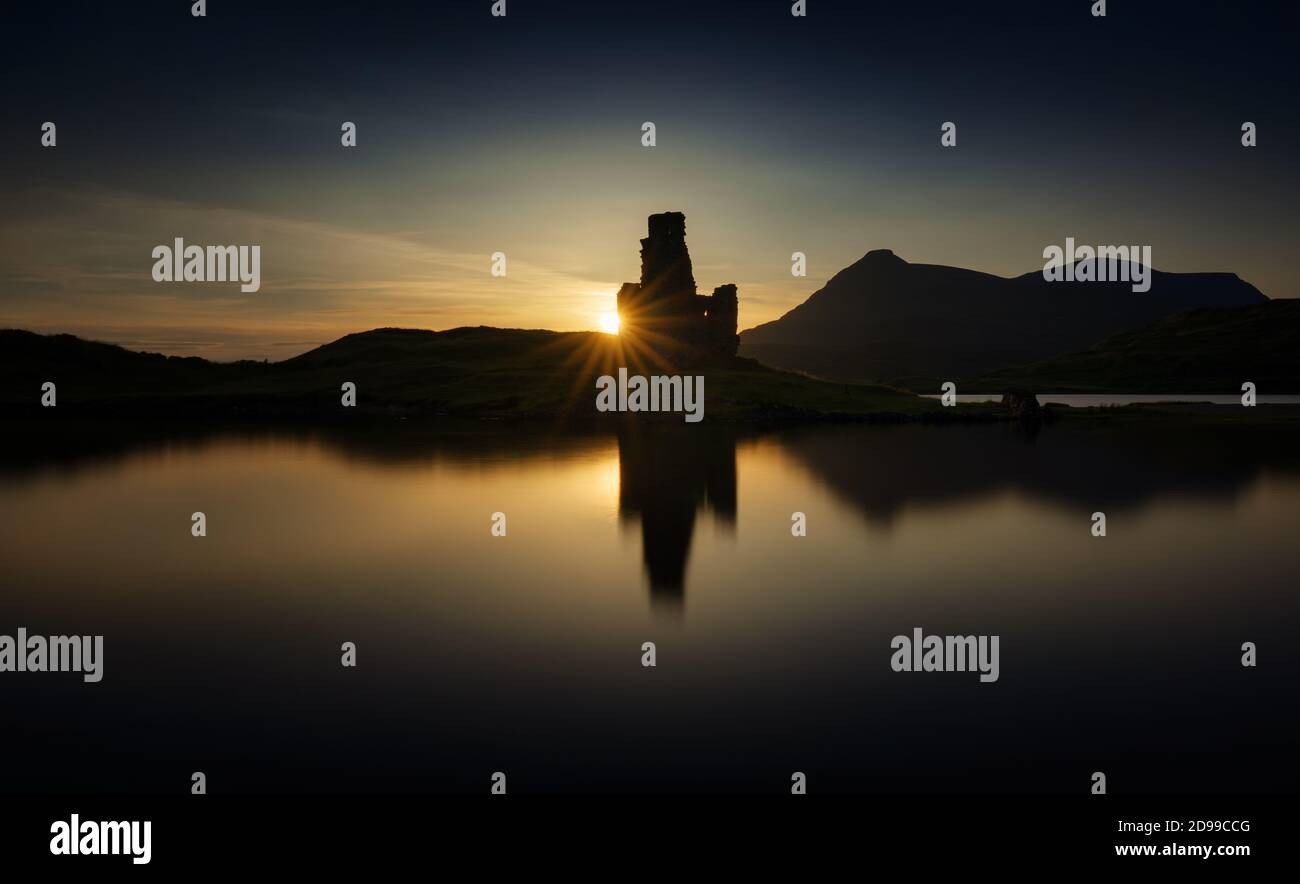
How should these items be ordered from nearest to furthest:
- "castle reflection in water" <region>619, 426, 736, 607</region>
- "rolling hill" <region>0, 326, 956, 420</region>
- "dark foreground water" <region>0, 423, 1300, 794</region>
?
"dark foreground water" <region>0, 423, 1300, 794</region> < "castle reflection in water" <region>619, 426, 736, 607</region> < "rolling hill" <region>0, 326, 956, 420</region>

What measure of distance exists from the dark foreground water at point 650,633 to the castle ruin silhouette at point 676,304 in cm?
8237

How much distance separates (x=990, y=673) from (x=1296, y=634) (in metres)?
8.40

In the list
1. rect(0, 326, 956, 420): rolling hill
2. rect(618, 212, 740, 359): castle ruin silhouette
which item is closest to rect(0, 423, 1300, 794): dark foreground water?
rect(0, 326, 956, 420): rolling hill

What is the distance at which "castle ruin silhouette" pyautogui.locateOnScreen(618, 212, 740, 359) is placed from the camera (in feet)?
402

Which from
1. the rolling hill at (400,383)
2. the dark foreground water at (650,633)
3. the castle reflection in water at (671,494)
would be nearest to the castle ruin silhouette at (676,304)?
the rolling hill at (400,383)

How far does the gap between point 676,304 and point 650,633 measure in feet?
354

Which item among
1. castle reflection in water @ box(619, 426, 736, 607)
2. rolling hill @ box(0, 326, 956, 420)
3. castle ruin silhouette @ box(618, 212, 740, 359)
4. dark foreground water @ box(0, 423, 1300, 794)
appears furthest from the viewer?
castle ruin silhouette @ box(618, 212, 740, 359)

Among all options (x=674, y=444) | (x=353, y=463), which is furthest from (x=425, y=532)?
(x=674, y=444)

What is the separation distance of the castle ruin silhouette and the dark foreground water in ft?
270

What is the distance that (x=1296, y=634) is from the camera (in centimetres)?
1859

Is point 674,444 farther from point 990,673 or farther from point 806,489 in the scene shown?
point 990,673

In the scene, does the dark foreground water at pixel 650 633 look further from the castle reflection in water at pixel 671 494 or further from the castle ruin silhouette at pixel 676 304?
the castle ruin silhouette at pixel 676 304

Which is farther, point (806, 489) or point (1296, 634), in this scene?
point (806, 489)

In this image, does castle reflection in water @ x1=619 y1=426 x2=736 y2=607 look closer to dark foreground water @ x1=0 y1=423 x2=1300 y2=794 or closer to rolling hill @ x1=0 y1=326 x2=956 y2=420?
dark foreground water @ x1=0 y1=423 x2=1300 y2=794
